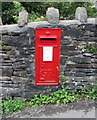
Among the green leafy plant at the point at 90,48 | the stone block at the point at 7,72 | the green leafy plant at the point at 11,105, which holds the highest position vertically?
the green leafy plant at the point at 90,48

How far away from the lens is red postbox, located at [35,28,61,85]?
10.9ft

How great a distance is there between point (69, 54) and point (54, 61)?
376 mm

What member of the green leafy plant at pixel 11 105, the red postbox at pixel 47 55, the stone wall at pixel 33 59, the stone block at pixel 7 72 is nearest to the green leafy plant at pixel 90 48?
the stone wall at pixel 33 59

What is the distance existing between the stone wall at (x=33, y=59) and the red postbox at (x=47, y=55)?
0.09 m

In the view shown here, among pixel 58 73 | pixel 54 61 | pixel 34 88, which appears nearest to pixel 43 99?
pixel 34 88

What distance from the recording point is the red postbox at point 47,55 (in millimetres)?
3318

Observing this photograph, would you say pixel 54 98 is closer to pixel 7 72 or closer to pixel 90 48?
pixel 7 72

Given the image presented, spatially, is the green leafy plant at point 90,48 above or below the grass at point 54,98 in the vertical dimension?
above

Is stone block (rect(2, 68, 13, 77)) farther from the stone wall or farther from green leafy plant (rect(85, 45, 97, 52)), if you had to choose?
green leafy plant (rect(85, 45, 97, 52))

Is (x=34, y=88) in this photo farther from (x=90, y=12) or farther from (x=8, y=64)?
(x=90, y=12)

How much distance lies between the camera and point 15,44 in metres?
3.42

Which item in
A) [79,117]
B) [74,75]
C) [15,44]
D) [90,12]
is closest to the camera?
[79,117]

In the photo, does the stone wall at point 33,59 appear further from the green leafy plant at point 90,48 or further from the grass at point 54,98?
the grass at point 54,98

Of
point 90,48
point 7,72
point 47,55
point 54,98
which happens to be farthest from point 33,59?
point 90,48
